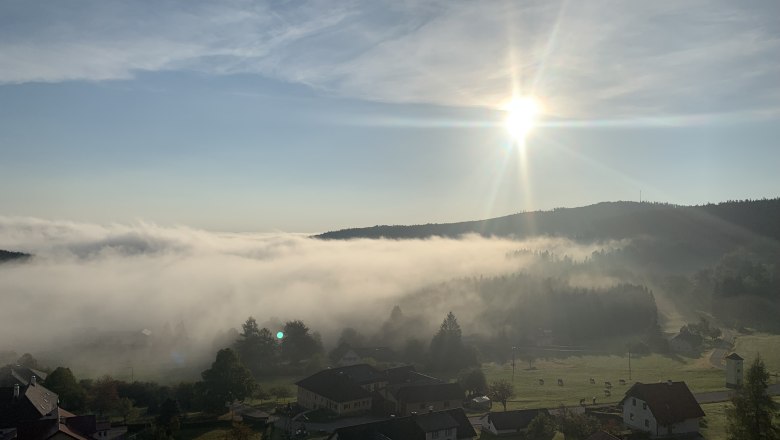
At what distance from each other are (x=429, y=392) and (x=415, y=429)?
15.8 m

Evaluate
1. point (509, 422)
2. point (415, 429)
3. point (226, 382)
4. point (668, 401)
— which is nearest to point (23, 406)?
point (226, 382)

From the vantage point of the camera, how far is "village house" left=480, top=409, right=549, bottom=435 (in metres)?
56.2

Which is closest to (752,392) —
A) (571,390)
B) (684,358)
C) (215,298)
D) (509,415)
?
(509,415)

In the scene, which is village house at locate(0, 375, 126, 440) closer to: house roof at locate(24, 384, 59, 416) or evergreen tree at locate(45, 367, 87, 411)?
house roof at locate(24, 384, 59, 416)

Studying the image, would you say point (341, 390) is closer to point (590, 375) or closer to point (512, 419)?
point (512, 419)

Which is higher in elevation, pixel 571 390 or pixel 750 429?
pixel 750 429

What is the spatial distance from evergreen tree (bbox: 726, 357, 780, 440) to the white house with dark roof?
39.8ft

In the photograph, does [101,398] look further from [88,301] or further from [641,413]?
[88,301]

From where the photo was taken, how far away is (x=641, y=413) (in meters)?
56.4

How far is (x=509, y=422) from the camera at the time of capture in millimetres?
56656

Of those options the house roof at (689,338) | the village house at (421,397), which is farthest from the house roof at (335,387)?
the house roof at (689,338)

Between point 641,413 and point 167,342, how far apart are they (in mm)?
98461

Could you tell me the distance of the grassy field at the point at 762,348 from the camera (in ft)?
298

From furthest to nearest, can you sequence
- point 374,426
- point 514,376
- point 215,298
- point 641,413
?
1. point 215,298
2. point 514,376
3. point 641,413
4. point 374,426
